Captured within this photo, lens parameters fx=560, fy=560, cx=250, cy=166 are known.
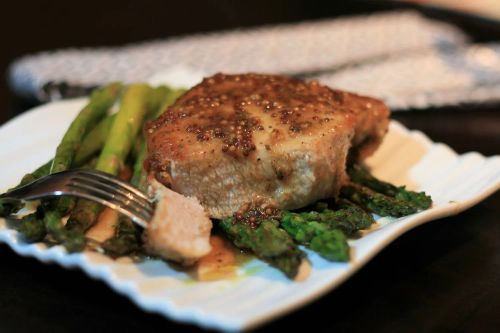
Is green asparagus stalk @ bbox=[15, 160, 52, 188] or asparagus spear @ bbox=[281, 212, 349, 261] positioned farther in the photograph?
green asparagus stalk @ bbox=[15, 160, 52, 188]

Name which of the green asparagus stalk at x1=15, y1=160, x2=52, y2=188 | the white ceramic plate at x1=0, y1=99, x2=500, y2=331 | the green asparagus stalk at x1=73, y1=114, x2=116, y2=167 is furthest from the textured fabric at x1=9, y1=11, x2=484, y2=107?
the green asparagus stalk at x1=15, y1=160, x2=52, y2=188

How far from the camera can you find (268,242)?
2752 mm

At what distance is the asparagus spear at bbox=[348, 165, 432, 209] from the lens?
3178 millimetres

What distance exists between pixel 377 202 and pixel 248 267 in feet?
3.09

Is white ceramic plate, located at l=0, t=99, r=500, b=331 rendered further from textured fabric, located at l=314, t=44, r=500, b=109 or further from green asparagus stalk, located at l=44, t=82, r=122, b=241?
textured fabric, located at l=314, t=44, r=500, b=109

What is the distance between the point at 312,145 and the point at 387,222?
604 millimetres

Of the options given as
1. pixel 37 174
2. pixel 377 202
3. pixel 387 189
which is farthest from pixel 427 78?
pixel 37 174

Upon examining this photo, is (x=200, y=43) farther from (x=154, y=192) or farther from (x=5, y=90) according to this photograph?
(x=154, y=192)

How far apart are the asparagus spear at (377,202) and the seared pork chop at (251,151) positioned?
117mm

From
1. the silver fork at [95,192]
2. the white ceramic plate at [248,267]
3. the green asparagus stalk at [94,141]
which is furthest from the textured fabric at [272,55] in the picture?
the silver fork at [95,192]

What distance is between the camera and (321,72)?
6.34 metres

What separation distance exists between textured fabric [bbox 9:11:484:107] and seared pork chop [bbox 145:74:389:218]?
2.55 metres

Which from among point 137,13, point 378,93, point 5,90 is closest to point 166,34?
point 137,13

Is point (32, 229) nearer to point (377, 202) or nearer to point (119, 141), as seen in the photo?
point (119, 141)
